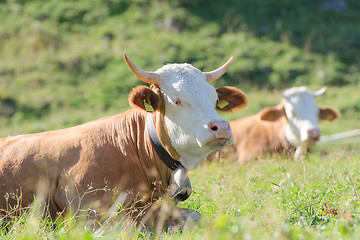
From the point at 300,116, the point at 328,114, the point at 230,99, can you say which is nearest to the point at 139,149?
the point at 230,99

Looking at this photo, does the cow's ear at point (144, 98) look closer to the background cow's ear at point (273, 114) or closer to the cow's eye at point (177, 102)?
the cow's eye at point (177, 102)

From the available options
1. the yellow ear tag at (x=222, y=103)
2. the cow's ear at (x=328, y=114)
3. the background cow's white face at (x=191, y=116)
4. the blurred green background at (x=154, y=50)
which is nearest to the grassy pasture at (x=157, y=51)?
the blurred green background at (x=154, y=50)

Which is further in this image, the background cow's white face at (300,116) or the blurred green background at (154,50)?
the blurred green background at (154,50)

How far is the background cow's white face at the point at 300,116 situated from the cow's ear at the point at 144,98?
4610mm

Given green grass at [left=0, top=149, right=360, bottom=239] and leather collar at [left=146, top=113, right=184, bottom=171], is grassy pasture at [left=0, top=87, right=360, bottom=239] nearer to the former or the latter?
green grass at [left=0, top=149, right=360, bottom=239]

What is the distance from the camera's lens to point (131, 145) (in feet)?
15.9

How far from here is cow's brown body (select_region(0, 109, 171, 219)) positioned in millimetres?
4508

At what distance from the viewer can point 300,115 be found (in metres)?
8.98

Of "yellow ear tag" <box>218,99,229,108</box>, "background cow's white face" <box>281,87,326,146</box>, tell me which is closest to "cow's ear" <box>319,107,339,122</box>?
"background cow's white face" <box>281,87,326,146</box>

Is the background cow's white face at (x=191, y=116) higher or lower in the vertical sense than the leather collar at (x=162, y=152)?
higher

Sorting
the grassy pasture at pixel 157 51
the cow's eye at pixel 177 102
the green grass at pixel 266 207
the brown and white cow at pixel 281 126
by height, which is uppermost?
the cow's eye at pixel 177 102

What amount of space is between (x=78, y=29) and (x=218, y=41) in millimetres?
5580

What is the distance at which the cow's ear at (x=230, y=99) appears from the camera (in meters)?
5.25

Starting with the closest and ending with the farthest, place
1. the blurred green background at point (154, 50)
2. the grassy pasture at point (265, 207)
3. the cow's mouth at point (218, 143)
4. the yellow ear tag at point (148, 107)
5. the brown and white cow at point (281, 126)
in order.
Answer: the grassy pasture at point (265, 207) < the cow's mouth at point (218, 143) < the yellow ear tag at point (148, 107) < the brown and white cow at point (281, 126) < the blurred green background at point (154, 50)
